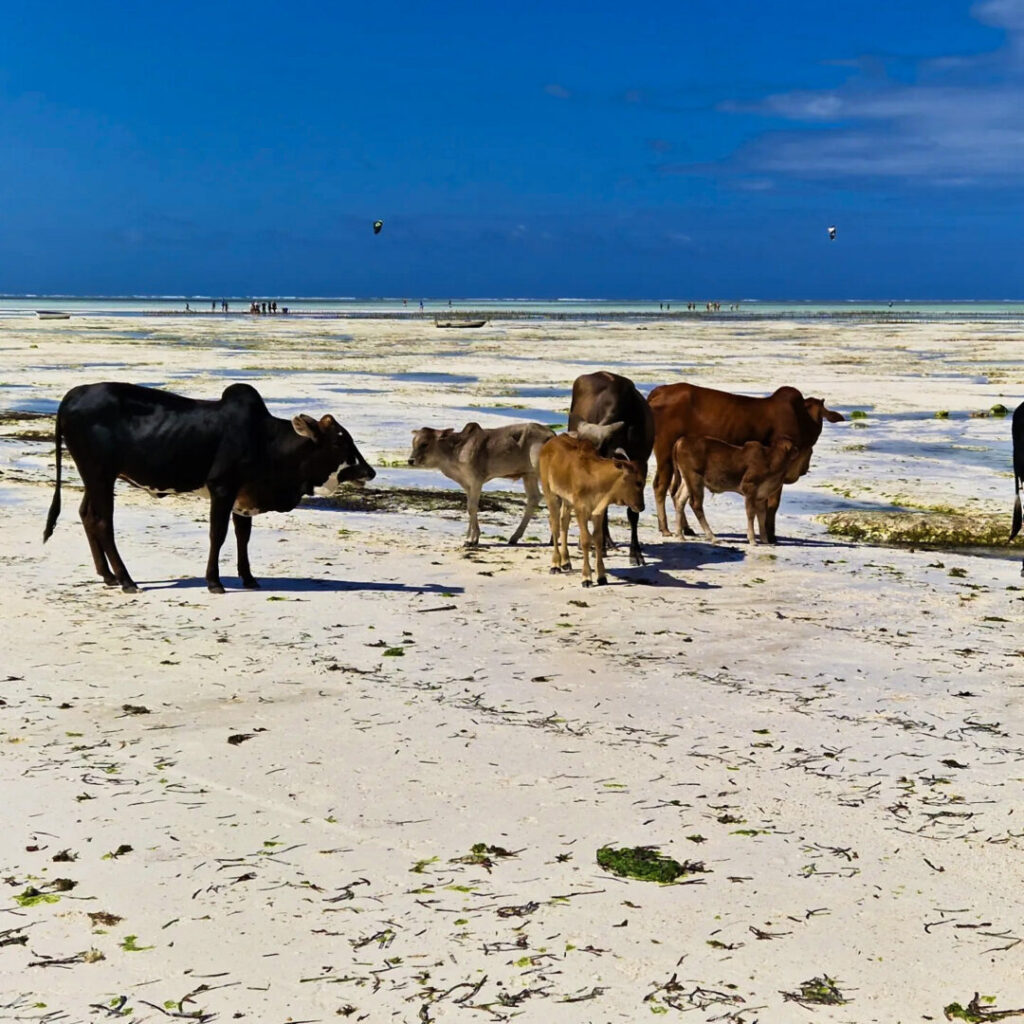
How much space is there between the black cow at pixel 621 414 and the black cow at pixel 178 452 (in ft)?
9.70

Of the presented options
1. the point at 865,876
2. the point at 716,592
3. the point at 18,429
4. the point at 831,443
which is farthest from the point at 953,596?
the point at 18,429

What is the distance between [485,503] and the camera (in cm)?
1691

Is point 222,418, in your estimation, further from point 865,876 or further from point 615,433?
point 865,876

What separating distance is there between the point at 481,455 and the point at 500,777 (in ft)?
23.6

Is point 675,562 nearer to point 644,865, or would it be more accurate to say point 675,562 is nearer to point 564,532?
point 564,532

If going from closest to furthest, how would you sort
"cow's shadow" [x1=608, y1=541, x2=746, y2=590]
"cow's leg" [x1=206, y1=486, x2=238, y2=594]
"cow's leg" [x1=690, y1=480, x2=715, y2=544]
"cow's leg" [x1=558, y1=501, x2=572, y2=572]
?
"cow's leg" [x1=206, y1=486, x2=238, y2=594]
"cow's shadow" [x1=608, y1=541, x2=746, y2=590]
"cow's leg" [x1=558, y1=501, x2=572, y2=572]
"cow's leg" [x1=690, y1=480, x2=715, y2=544]

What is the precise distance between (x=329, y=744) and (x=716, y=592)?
516 centimetres

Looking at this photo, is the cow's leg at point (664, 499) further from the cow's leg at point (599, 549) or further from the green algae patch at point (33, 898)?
the green algae patch at point (33, 898)

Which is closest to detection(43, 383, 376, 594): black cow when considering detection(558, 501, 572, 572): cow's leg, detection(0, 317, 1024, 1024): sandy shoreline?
detection(0, 317, 1024, 1024): sandy shoreline

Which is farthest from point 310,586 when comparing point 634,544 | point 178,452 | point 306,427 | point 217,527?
point 634,544

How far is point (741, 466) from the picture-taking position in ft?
46.4

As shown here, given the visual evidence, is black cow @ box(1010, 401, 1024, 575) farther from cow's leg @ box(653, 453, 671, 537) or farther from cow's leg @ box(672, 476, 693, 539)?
cow's leg @ box(653, 453, 671, 537)

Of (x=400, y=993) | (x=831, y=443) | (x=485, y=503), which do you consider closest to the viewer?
(x=400, y=993)

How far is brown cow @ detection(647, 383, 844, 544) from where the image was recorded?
15109 millimetres
